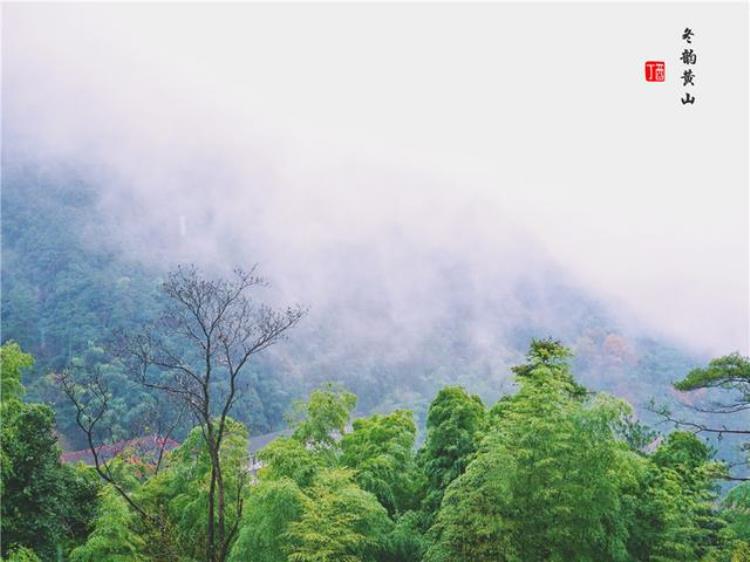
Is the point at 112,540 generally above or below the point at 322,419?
below

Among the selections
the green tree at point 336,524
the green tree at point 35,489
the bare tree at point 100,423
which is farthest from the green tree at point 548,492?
the green tree at point 35,489

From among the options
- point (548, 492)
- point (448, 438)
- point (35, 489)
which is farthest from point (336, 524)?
point (35, 489)

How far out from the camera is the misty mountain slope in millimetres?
51469

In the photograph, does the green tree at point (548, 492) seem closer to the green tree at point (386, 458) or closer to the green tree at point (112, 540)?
the green tree at point (386, 458)

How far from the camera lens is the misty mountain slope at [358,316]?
51469 millimetres

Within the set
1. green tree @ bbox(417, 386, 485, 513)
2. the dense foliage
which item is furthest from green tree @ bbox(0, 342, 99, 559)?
green tree @ bbox(417, 386, 485, 513)

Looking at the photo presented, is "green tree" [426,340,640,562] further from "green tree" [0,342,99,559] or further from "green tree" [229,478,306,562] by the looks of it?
"green tree" [0,342,99,559]

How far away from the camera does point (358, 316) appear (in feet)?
261

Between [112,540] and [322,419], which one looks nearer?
[112,540]

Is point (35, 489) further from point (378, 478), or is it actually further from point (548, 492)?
point (548, 492)

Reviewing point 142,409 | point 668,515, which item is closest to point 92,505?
point 668,515

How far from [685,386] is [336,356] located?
195 feet

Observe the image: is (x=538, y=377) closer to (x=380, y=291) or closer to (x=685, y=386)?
(x=685, y=386)

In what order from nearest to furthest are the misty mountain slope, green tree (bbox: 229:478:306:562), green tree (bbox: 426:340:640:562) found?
green tree (bbox: 426:340:640:562) → green tree (bbox: 229:478:306:562) → the misty mountain slope
